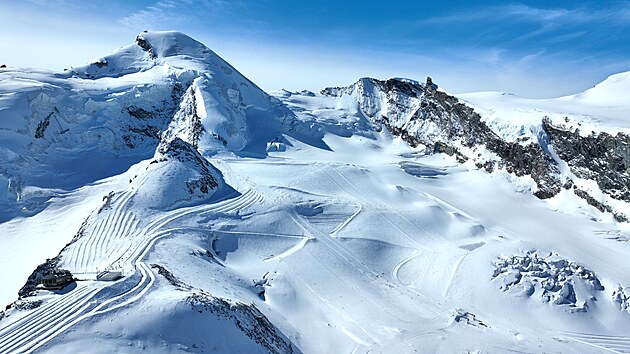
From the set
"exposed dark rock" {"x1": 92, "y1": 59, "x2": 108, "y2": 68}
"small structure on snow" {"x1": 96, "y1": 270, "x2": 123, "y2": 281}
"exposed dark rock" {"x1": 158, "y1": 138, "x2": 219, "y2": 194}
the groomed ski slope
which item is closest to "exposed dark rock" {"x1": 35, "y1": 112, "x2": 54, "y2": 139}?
"exposed dark rock" {"x1": 158, "y1": 138, "x2": 219, "y2": 194}

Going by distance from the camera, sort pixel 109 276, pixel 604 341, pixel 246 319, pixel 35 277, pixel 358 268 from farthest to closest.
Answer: pixel 358 268, pixel 604 341, pixel 35 277, pixel 246 319, pixel 109 276

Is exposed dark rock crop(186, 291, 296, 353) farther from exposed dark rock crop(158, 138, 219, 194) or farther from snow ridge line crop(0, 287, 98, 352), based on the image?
exposed dark rock crop(158, 138, 219, 194)

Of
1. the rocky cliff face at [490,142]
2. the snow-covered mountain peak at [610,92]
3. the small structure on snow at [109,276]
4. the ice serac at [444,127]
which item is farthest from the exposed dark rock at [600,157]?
the small structure on snow at [109,276]

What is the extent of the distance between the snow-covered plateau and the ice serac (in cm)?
26

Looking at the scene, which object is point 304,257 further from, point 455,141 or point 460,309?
point 455,141

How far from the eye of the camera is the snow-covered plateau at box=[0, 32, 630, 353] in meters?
16.2

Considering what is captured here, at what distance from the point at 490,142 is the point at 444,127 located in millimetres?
8846

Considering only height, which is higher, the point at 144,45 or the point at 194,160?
the point at 144,45

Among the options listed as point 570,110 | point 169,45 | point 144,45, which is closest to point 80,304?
point 570,110

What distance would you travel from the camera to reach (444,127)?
5122 cm

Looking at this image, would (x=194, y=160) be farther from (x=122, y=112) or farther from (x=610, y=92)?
(x=610, y=92)

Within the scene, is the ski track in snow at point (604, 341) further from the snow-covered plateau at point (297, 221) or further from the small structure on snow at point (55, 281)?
the small structure on snow at point (55, 281)

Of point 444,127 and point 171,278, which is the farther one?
point 444,127

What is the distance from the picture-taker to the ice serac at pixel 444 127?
124ft
